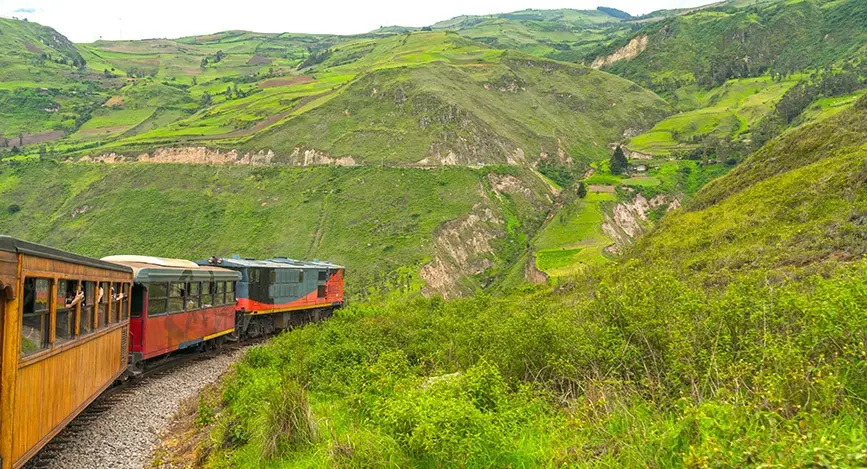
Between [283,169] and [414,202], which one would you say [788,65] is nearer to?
[414,202]

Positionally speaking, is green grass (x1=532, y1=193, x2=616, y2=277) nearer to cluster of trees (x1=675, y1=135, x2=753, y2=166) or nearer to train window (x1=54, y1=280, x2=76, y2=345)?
cluster of trees (x1=675, y1=135, x2=753, y2=166)

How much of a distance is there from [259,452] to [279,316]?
21.1 m

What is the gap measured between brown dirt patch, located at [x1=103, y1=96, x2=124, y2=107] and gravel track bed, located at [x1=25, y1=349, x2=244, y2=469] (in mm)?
165361

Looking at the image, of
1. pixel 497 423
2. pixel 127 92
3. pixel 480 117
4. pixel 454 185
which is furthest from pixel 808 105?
pixel 127 92

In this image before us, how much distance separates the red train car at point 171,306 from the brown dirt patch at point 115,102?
6310 inches

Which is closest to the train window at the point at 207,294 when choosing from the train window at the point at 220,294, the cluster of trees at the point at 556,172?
the train window at the point at 220,294

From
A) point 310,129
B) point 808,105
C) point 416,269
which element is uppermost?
point 808,105

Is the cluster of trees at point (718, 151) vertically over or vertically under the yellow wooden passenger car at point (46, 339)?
over

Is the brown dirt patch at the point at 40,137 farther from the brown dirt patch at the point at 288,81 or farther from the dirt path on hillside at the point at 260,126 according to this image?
the dirt path on hillside at the point at 260,126

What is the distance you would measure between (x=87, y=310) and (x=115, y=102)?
172049 mm

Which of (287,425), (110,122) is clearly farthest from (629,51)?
(287,425)

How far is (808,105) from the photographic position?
93.8m

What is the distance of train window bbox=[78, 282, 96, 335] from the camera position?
10.2 m

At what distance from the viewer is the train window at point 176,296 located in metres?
16.3
